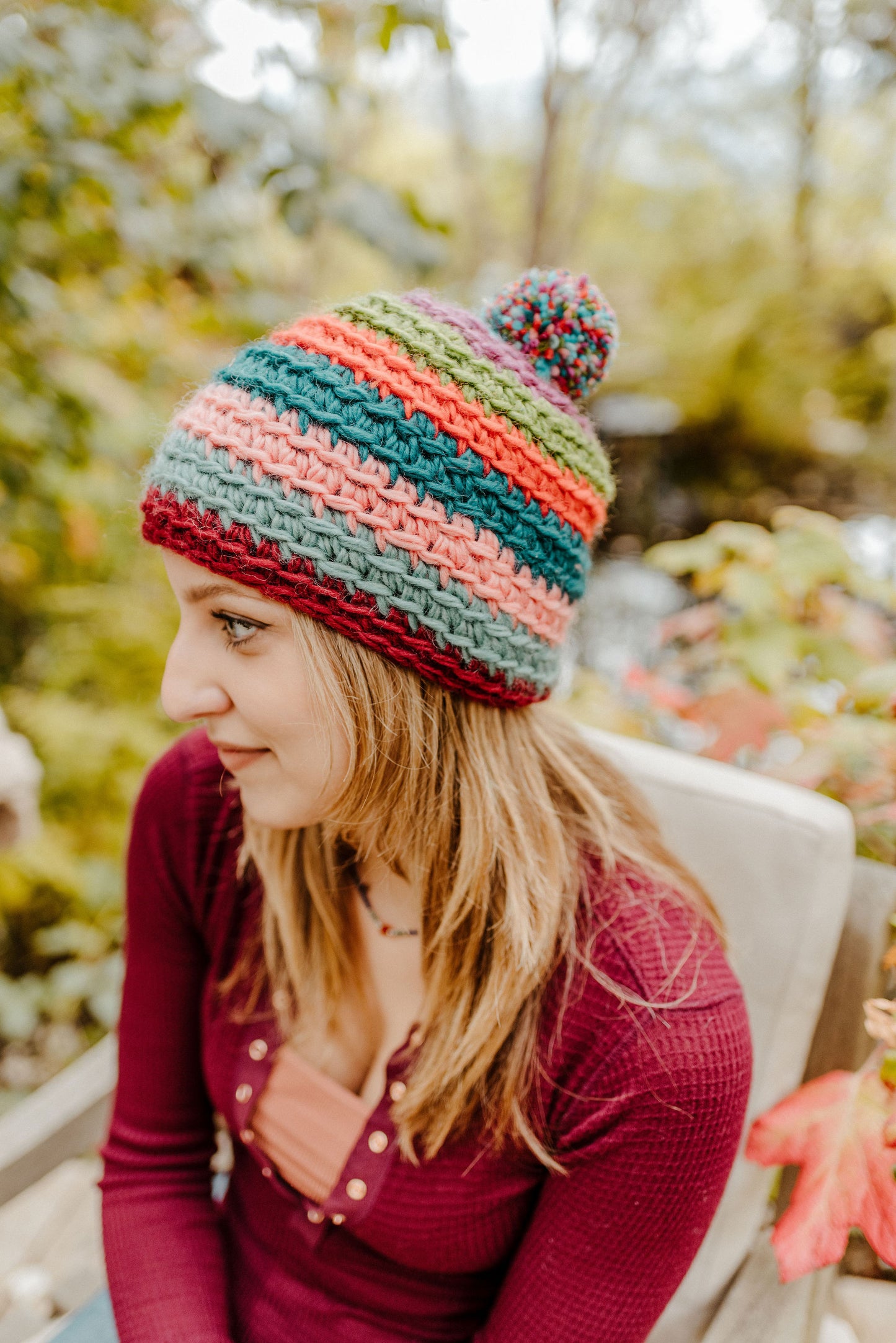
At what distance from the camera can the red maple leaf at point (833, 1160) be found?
921 millimetres

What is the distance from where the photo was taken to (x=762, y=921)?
3.96 feet

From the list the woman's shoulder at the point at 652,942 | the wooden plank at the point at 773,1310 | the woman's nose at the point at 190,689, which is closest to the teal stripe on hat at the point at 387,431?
the woman's nose at the point at 190,689

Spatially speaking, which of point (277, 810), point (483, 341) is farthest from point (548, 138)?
point (277, 810)

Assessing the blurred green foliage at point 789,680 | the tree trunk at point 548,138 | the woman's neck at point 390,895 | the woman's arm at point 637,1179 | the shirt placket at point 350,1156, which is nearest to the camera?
the woman's arm at point 637,1179

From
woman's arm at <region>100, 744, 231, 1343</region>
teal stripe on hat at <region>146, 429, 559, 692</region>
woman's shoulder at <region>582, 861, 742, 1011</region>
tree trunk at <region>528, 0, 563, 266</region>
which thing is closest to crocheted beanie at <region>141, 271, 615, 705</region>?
teal stripe on hat at <region>146, 429, 559, 692</region>

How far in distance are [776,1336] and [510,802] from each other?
79cm

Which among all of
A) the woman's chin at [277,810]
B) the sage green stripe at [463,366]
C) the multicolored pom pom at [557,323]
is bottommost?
the woman's chin at [277,810]

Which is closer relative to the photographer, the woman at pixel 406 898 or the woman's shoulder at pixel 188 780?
the woman at pixel 406 898

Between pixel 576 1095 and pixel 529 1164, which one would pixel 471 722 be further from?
pixel 529 1164

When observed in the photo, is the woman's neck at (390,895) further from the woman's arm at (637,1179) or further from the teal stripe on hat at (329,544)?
the teal stripe on hat at (329,544)

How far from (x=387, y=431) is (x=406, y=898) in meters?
0.68

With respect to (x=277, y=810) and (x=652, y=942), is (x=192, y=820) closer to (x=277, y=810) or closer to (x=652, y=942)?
(x=277, y=810)

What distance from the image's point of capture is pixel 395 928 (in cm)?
122

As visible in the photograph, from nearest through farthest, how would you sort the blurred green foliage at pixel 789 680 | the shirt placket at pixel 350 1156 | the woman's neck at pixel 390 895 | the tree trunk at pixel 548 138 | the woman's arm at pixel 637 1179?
the woman's arm at pixel 637 1179 → the shirt placket at pixel 350 1156 → the woman's neck at pixel 390 895 → the blurred green foliage at pixel 789 680 → the tree trunk at pixel 548 138
